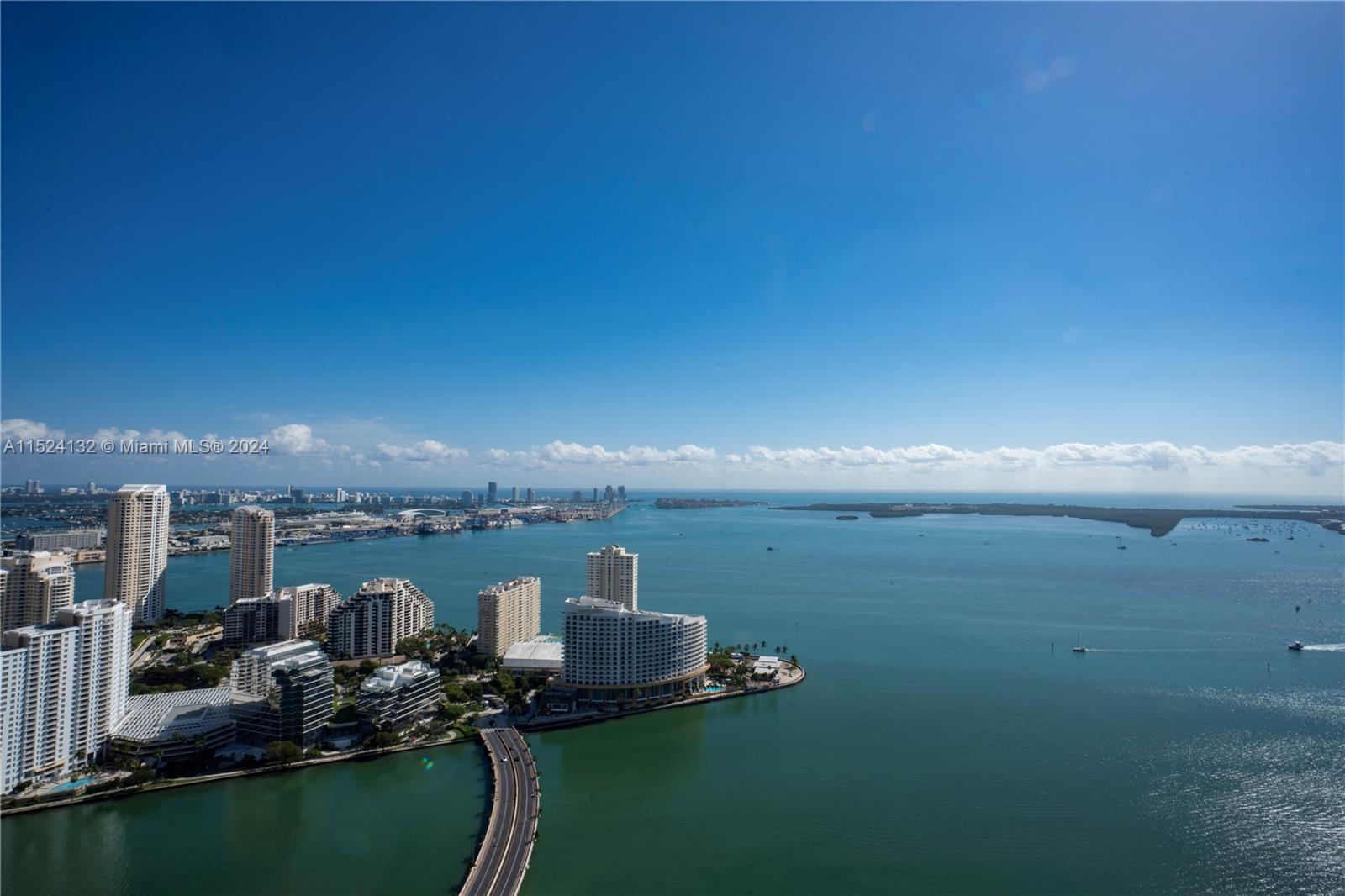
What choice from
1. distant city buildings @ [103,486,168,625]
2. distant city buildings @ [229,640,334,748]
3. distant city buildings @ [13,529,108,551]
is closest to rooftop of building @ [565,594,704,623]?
distant city buildings @ [229,640,334,748]

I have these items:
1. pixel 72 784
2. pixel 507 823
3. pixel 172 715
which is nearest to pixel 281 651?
pixel 172 715

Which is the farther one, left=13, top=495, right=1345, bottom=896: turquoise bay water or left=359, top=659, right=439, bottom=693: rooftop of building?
left=359, top=659, right=439, bottom=693: rooftop of building

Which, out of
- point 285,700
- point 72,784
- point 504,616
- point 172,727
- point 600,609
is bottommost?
point 72,784

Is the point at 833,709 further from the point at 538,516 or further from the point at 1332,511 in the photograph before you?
the point at 1332,511

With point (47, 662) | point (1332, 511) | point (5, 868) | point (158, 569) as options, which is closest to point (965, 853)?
point (5, 868)

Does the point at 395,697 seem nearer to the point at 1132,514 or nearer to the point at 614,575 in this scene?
the point at 614,575

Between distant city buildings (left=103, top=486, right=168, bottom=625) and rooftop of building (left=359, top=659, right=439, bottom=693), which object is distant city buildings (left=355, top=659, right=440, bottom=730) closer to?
rooftop of building (left=359, top=659, right=439, bottom=693)
